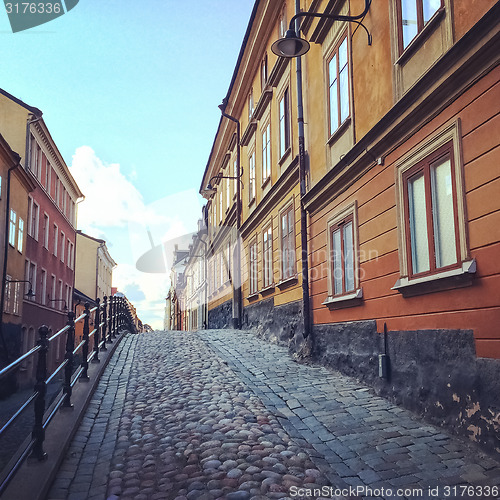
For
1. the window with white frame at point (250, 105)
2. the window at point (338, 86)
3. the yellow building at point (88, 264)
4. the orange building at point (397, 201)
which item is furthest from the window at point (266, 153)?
the yellow building at point (88, 264)

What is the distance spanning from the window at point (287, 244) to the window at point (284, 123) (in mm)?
1470

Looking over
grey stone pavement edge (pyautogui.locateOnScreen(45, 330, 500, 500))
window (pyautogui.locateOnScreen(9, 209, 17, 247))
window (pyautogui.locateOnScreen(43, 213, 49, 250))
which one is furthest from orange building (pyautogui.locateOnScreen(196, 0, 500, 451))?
window (pyautogui.locateOnScreen(43, 213, 49, 250))

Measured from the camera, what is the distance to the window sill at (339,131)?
8.92 metres

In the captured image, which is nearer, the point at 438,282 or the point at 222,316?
the point at 438,282

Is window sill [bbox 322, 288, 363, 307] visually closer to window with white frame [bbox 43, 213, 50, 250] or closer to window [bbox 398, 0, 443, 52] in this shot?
window [bbox 398, 0, 443, 52]

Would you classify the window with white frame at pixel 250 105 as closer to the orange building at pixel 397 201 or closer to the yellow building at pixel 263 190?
the yellow building at pixel 263 190

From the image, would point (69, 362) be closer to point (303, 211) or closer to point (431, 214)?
point (431, 214)

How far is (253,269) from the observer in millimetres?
16391

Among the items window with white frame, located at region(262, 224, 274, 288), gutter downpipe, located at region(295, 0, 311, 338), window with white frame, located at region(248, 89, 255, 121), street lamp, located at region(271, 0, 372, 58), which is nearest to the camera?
street lamp, located at region(271, 0, 372, 58)

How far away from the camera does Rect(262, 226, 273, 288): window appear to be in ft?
46.1

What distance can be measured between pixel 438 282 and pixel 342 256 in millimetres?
3287

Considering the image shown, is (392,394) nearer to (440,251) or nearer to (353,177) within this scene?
(440,251)

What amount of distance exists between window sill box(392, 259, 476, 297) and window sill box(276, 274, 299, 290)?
15.3 ft

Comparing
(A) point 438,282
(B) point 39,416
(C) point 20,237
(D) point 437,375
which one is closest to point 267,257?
(A) point 438,282
